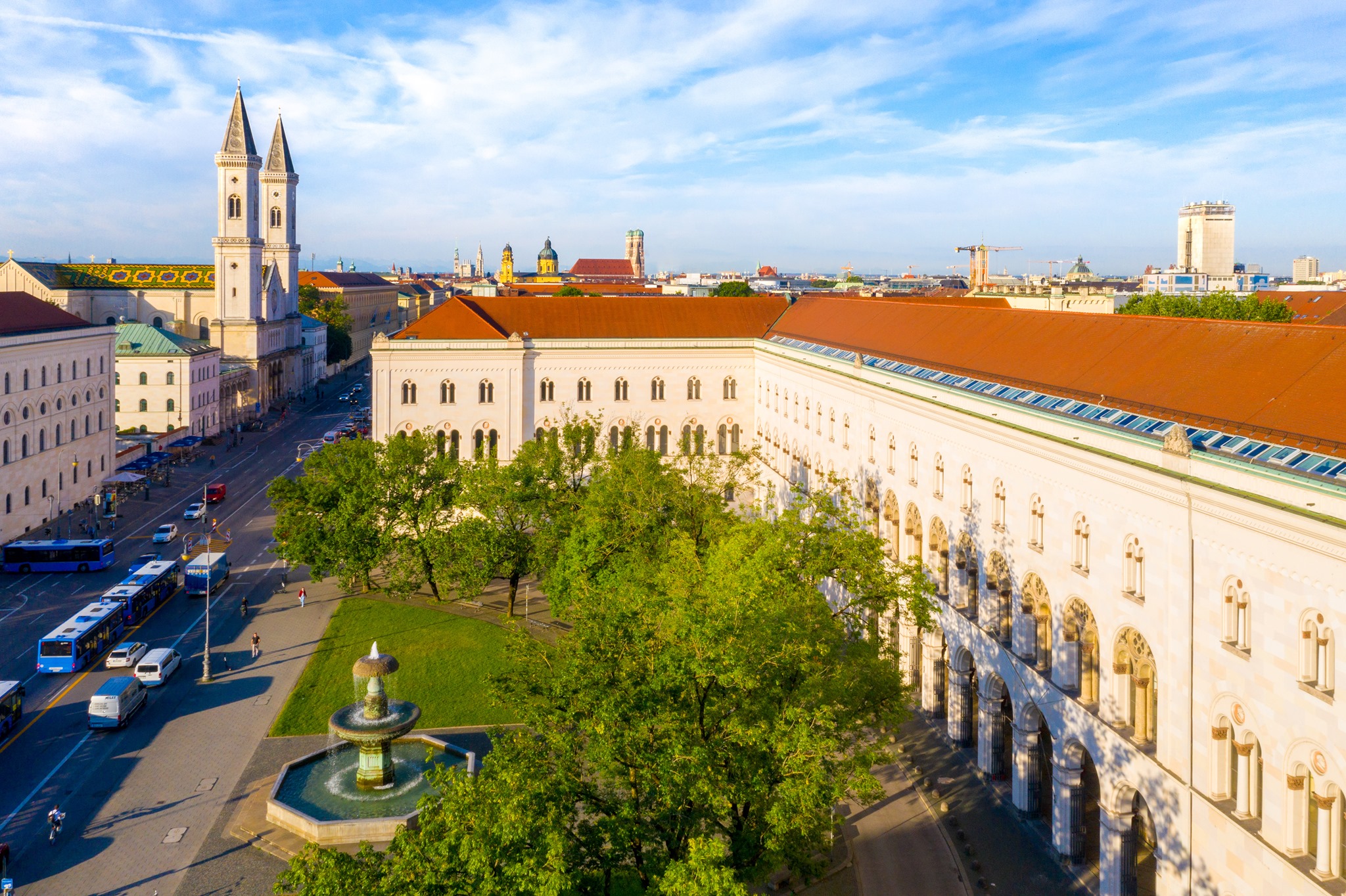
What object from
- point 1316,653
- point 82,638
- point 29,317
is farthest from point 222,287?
point 1316,653

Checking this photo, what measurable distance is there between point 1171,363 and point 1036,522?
6.92 metres

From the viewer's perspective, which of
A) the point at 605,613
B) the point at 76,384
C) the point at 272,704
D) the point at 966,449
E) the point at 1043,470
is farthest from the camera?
the point at 76,384

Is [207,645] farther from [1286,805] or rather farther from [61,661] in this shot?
[1286,805]

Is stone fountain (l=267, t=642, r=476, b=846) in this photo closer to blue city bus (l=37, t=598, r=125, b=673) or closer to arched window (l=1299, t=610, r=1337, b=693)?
blue city bus (l=37, t=598, r=125, b=673)

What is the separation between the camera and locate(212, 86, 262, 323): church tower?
142375 millimetres

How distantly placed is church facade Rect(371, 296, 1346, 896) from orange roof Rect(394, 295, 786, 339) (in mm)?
29236

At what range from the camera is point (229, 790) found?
39.7 meters

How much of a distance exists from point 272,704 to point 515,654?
815 inches

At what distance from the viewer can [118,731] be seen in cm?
4503

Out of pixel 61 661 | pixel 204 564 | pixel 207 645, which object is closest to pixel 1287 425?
pixel 207 645

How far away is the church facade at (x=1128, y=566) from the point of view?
2506 cm

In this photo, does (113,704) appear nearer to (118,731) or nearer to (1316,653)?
(118,731)

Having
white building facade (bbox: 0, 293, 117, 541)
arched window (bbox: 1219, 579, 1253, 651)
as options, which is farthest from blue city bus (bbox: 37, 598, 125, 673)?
arched window (bbox: 1219, 579, 1253, 651)

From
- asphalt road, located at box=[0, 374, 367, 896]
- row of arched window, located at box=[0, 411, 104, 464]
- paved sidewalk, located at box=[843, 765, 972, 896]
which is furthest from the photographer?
row of arched window, located at box=[0, 411, 104, 464]
